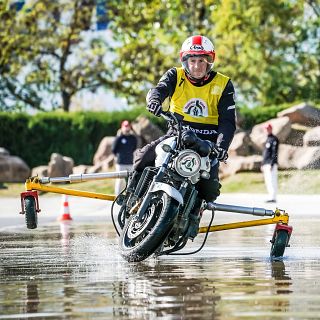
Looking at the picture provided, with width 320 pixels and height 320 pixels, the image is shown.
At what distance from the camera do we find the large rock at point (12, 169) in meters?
44.8

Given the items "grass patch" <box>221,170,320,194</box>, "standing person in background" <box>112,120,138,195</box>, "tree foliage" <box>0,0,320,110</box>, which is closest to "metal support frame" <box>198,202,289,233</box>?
"standing person in background" <box>112,120,138,195</box>

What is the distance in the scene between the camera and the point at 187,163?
1127 centimetres

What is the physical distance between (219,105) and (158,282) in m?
2.76

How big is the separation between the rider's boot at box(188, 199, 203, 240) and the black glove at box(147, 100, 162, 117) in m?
0.86

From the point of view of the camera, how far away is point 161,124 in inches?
1767

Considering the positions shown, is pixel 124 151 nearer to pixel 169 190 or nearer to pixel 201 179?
pixel 201 179

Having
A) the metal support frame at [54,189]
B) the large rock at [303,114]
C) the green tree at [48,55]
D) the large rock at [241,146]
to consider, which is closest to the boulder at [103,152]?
the large rock at [241,146]

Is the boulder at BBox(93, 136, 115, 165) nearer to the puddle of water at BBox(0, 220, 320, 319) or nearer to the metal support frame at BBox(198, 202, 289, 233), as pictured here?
the puddle of water at BBox(0, 220, 320, 319)

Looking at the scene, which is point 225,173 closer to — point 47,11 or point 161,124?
point 161,124

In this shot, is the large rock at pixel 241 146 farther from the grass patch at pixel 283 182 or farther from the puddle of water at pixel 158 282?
the puddle of water at pixel 158 282

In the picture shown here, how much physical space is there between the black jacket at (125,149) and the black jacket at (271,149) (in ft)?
11.2

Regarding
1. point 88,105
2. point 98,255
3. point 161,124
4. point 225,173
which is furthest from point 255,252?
point 88,105

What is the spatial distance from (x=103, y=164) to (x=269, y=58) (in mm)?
11670

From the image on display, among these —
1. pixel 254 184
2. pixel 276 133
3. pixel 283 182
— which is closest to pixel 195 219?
pixel 283 182
